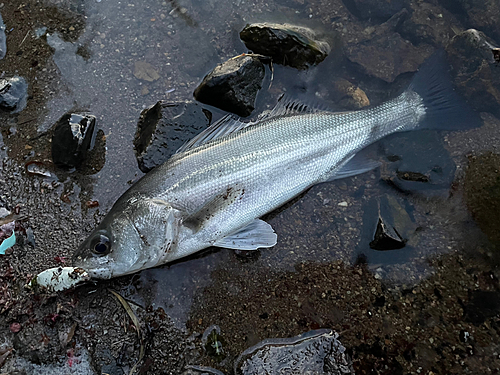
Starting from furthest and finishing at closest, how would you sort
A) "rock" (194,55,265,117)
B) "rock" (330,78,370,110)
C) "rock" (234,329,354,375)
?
1. "rock" (330,78,370,110)
2. "rock" (194,55,265,117)
3. "rock" (234,329,354,375)

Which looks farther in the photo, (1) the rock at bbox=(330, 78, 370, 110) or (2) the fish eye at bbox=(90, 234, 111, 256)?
(1) the rock at bbox=(330, 78, 370, 110)

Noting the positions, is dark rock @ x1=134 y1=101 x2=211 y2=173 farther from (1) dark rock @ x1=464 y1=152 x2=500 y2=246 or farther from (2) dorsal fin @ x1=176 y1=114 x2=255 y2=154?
(1) dark rock @ x1=464 y1=152 x2=500 y2=246

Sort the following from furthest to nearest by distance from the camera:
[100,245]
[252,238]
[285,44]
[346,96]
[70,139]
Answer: [346,96] < [285,44] < [70,139] < [252,238] < [100,245]

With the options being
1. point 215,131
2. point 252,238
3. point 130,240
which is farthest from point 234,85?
point 130,240

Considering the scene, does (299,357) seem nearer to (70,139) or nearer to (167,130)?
(167,130)

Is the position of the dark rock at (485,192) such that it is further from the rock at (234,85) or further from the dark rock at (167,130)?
the dark rock at (167,130)

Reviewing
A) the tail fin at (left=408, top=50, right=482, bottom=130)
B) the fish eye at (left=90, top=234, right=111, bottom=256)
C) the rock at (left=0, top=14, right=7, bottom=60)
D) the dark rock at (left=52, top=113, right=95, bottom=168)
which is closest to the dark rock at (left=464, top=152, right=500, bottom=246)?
the tail fin at (left=408, top=50, right=482, bottom=130)

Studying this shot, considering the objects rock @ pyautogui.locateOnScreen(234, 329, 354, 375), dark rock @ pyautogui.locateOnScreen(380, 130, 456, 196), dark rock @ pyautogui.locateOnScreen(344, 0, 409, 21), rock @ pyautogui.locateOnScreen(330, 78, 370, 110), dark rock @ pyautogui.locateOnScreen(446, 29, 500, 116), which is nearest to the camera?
rock @ pyautogui.locateOnScreen(234, 329, 354, 375)

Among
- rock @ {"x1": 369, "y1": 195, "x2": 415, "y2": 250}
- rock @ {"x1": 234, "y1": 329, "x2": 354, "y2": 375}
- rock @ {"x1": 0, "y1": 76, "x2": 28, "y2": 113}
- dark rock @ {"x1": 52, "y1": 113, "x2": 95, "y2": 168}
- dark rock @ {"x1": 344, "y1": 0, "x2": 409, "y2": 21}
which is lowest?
rock @ {"x1": 234, "y1": 329, "x2": 354, "y2": 375}

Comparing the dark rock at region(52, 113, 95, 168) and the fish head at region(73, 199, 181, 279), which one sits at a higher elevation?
the dark rock at region(52, 113, 95, 168)
